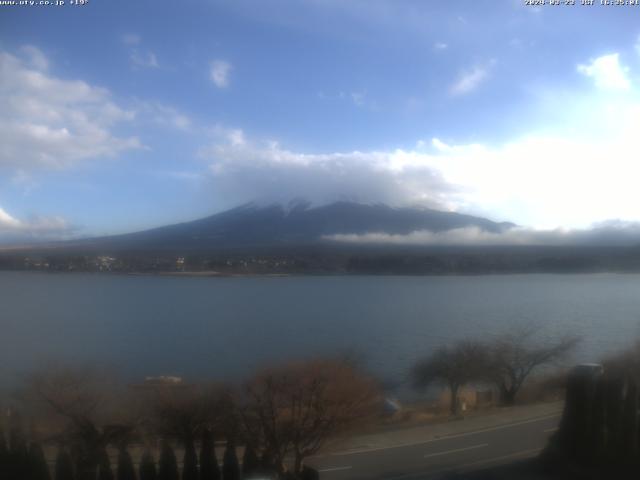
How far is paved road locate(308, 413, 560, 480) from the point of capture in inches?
136

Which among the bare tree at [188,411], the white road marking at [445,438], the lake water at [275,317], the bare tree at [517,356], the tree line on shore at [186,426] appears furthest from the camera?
the bare tree at [517,356]

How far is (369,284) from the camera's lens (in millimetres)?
6219

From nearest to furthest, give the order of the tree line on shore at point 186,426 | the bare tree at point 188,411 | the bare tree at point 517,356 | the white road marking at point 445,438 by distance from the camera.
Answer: the tree line on shore at point 186,426 → the bare tree at point 188,411 → the white road marking at point 445,438 → the bare tree at point 517,356

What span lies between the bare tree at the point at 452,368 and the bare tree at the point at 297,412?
979mm

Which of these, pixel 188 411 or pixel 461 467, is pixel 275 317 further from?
pixel 461 467

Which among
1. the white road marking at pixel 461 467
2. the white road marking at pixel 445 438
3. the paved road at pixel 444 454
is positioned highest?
the white road marking at pixel 445 438

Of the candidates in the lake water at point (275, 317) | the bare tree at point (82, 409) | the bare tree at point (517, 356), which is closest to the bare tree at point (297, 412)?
the lake water at point (275, 317)

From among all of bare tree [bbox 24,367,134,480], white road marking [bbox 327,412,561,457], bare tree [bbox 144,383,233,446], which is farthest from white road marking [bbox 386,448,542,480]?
bare tree [bbox 24,367,134,480]

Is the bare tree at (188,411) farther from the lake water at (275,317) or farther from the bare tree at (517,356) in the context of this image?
the bare tree at (517,356)

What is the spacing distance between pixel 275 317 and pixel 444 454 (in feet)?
6.84

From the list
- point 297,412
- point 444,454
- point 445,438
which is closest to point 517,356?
point 445,438

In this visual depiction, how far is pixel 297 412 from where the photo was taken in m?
3.39

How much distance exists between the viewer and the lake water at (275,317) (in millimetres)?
4176

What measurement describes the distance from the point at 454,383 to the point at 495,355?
0.51 m
